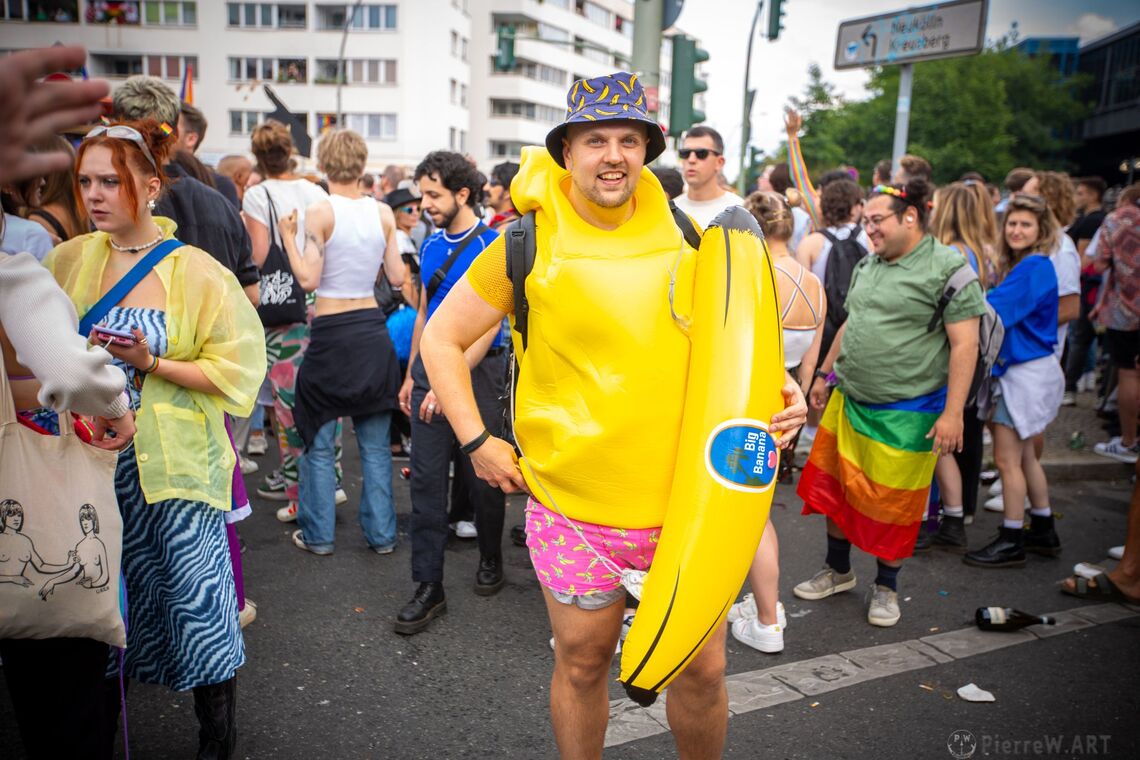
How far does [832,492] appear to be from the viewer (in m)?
4.49

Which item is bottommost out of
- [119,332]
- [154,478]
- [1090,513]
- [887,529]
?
[1090,513]

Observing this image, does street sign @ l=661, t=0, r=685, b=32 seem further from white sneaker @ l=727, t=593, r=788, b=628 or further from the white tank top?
white sneaker @ l=727, t=593, r=788, b=628

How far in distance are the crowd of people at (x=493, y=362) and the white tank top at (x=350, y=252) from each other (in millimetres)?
16

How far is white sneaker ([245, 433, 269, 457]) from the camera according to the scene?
693cm

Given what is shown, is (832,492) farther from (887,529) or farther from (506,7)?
(506,7)

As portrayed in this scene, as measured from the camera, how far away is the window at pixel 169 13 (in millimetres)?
49062

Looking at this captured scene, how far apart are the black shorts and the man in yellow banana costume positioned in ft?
21.4

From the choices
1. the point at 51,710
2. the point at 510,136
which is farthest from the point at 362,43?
the point at 51,710

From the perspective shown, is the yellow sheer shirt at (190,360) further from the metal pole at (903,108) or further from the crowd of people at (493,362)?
the metal pole at (903,108)

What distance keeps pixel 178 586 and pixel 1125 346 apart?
780cm

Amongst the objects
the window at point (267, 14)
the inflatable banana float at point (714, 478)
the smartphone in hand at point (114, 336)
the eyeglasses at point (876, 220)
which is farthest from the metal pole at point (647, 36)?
the window at point (267, 14)

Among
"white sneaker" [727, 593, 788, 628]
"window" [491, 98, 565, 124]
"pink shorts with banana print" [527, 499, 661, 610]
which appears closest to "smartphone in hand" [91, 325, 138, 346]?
"pink shorts with banana print" [527, 499, 661, 610]

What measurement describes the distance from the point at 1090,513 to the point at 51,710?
6494mm

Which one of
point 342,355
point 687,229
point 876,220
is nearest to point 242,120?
point 342,355
